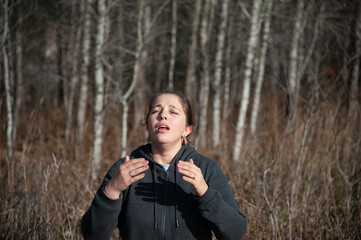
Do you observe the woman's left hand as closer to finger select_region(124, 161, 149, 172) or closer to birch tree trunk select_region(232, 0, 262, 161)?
finger select_region(124, 161, 149, 172)

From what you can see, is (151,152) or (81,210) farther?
(81,210)

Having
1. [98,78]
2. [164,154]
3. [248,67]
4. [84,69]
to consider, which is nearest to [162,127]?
[164,154]

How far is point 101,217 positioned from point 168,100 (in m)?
0.62

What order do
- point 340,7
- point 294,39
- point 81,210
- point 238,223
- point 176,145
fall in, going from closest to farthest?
point 238,223 < point 176,145 < point 81,210 < point 340,7 < point 294,39

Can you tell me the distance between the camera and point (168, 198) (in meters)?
1.42

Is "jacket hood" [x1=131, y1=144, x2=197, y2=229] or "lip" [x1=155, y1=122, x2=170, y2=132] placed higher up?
"lip" [x1=155, y1=122, x2=170, y2=132]

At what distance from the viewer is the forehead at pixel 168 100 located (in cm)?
155

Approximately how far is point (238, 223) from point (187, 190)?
27cm

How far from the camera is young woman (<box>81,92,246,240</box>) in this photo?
127 cm

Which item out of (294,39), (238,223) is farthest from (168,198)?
(294,39)

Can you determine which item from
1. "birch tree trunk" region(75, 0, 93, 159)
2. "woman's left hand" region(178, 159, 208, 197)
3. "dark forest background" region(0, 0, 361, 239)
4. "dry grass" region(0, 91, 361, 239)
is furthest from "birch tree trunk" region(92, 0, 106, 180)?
"woman's left hand" region(178, 159, 208, 197)

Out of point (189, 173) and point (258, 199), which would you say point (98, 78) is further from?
point (189, 173)

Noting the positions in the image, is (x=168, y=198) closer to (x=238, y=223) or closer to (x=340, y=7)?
(x=238, y=223)

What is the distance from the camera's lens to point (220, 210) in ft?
4.22
